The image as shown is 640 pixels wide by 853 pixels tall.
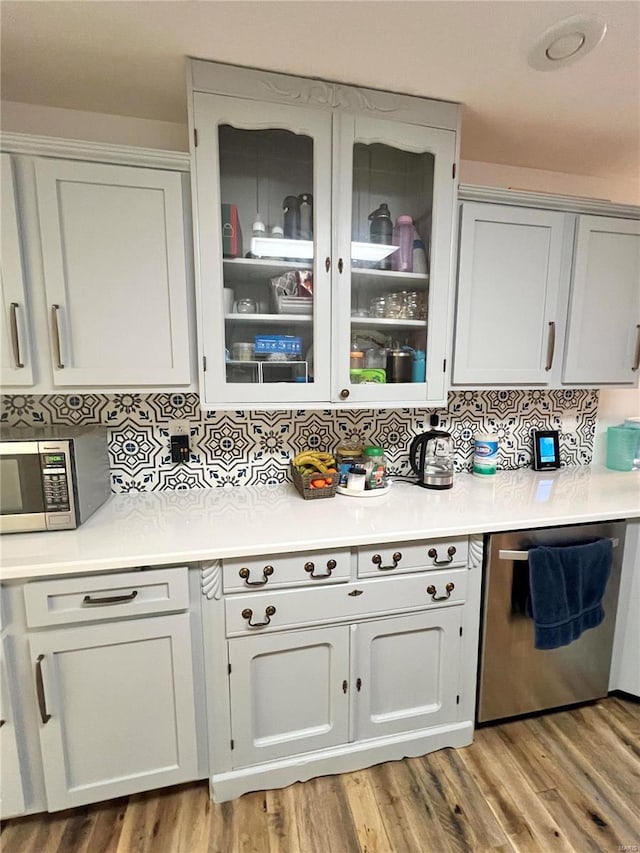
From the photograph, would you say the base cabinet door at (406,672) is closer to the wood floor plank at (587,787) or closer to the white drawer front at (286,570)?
the white drawer front at (286,570)

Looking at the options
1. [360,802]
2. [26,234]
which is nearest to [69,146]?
[26,234]

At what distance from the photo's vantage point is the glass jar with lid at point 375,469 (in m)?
1.68

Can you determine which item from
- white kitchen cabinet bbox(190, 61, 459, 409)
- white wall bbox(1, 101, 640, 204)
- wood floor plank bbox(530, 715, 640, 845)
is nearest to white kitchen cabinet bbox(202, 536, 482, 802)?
wood floor plank bbox(530, 715, 640, 845)

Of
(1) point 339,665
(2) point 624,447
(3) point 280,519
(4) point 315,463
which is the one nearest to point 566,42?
(4) point 315,463

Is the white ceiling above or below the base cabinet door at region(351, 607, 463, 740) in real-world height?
above

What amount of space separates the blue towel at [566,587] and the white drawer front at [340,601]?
0.93 feet

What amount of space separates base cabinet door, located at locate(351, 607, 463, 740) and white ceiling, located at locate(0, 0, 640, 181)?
5.74ft

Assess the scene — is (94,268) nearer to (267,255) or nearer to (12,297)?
(12,297)

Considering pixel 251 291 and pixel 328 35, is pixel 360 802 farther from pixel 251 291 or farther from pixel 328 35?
pixel 328 35

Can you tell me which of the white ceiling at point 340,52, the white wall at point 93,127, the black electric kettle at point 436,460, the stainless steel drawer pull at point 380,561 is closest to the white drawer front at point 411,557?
the stainless steel drawer pull at point 380,561

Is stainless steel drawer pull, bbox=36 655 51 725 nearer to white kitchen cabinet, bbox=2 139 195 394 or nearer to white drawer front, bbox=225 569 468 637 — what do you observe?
white drawer front, bbox=225 569 468 637

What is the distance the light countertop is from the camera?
3.78ft

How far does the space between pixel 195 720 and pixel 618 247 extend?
2.43 m

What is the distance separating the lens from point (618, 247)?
5.76ft
